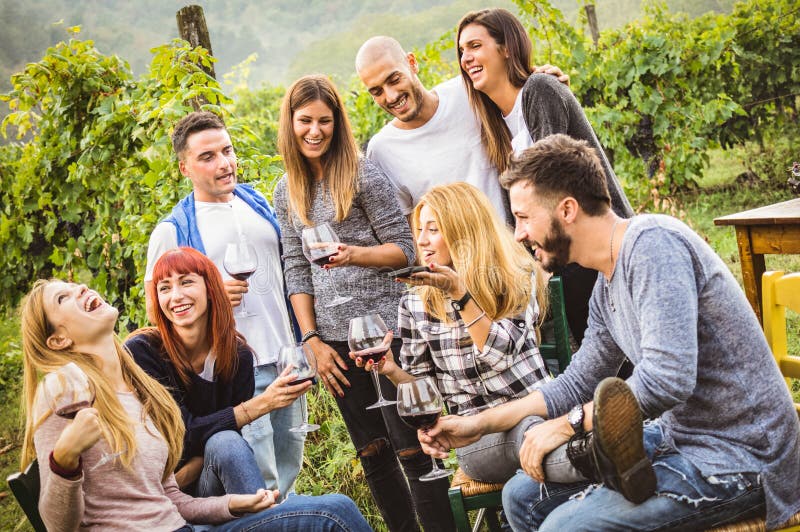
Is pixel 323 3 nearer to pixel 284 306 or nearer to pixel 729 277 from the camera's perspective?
pixel 284 306

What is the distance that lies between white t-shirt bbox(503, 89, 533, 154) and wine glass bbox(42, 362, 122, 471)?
155cm

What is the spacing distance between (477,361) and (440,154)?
880 millimetres

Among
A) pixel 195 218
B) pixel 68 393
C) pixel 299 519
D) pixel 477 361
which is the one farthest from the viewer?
pixel 195 218

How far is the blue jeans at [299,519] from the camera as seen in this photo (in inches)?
77.9

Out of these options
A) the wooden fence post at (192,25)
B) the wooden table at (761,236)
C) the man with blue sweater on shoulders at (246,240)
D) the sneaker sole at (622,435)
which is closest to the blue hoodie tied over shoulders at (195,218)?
the man with blue sweater on shoulders at (246,240)

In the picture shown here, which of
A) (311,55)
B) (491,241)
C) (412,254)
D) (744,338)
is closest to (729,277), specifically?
(744,338)

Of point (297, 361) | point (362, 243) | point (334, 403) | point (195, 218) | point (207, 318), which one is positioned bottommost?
point (334, 403)

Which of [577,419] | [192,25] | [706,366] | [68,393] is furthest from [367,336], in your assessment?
[192,25]

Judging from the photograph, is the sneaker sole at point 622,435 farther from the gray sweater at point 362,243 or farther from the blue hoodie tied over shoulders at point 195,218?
the blue hoodie tied over shoulders at point 195,218

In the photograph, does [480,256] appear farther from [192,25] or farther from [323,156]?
[192,25]

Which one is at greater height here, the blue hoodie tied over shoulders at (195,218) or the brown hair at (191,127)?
the brown hair at (191,127)

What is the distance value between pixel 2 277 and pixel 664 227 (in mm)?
4683

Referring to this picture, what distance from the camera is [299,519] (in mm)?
1986

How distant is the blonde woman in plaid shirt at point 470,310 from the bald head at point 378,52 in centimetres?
61
